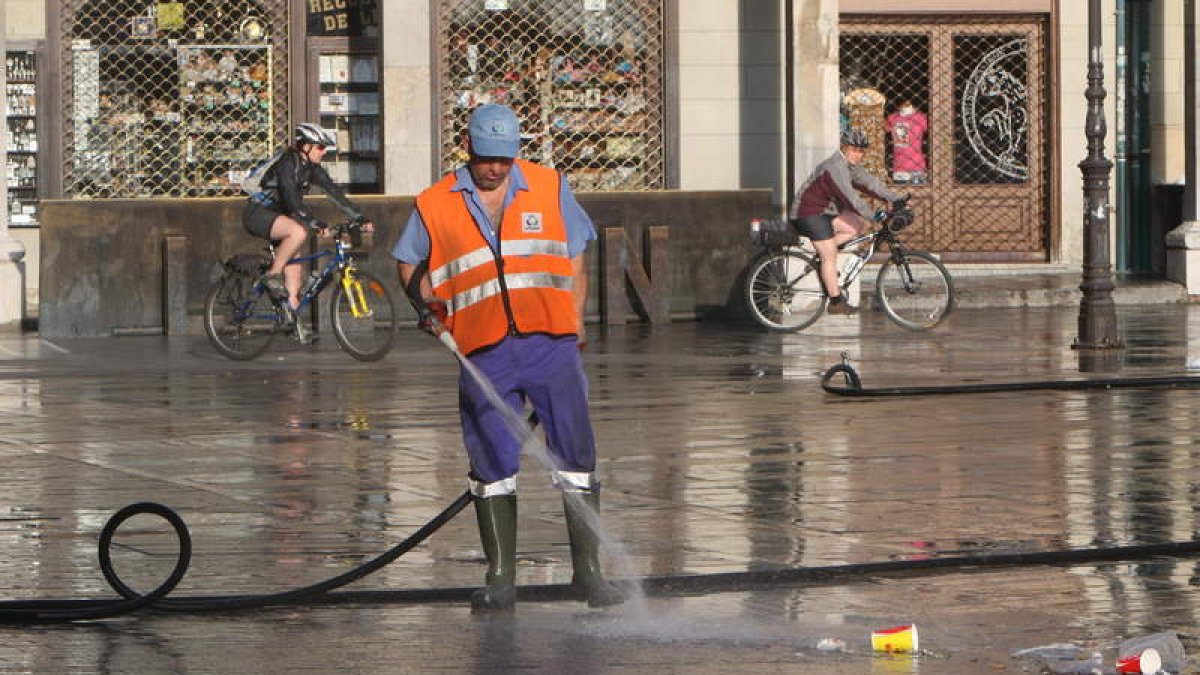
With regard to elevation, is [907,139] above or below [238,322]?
above

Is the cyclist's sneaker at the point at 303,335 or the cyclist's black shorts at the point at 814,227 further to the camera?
the cyclist's black shorts at the point at 814,227

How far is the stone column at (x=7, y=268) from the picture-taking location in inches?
913

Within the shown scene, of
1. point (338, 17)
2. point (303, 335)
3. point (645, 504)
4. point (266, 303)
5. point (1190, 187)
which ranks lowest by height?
point (645, 504)

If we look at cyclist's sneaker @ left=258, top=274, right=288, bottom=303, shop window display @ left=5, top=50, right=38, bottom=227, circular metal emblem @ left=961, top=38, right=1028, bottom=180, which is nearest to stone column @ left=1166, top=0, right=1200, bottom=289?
circular metal emblem @ left=961, top=38, right=1028, bottom=180

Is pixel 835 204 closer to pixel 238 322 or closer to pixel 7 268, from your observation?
pixel 238 322

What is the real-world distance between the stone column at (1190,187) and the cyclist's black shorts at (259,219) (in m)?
9.92

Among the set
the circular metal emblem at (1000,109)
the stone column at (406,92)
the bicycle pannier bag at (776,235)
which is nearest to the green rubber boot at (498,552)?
the bicycle pannier bag at (776,235)

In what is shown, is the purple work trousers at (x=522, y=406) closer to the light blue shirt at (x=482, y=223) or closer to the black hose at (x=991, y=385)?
the light blue shirt at (x=482, y=223)

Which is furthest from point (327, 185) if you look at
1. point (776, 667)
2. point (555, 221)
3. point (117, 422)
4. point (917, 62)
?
point (776, 667)

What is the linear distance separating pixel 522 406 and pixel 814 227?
511 inches

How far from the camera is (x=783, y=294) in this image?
2192cm

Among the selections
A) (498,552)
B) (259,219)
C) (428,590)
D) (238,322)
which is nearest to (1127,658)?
(498,552)

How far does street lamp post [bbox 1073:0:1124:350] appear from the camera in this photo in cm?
1880

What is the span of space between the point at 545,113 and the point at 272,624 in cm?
1728
